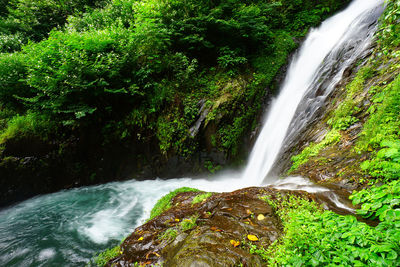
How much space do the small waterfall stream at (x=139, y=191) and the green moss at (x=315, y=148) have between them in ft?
2.10

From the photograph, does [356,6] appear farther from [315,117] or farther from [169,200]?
[169,200]

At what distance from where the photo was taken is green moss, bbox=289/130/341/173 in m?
3.47

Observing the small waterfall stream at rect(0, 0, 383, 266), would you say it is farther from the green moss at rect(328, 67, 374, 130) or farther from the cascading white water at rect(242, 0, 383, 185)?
the green moss at rect(328, 67, 374, 130)

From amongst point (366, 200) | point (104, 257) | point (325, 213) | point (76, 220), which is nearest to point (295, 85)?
point (366, 200)

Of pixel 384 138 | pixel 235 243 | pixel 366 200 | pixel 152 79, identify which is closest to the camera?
pixel 235 243

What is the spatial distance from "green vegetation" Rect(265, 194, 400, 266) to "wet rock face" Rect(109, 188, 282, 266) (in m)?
0.27

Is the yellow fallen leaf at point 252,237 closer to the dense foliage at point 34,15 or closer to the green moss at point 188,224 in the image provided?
the green moss at point 188,224

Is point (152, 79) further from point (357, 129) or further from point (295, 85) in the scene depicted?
point (357, 129)

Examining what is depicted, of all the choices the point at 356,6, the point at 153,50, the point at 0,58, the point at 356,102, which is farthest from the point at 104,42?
the point at 356,6

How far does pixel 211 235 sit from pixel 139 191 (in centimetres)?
521

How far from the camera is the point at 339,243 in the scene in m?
1.28

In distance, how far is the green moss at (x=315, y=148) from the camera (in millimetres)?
3473

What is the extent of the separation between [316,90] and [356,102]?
2.00 meters

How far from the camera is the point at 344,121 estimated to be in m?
3.52
